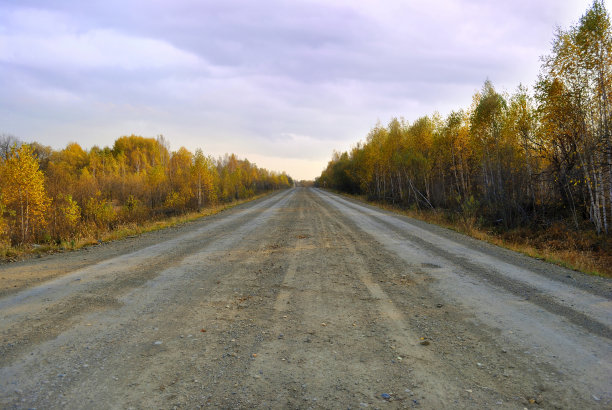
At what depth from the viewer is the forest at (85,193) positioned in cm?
1351

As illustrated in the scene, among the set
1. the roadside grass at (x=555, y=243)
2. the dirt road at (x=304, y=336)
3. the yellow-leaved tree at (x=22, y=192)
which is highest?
the yellow-leaved tree at (x=22, y=192)

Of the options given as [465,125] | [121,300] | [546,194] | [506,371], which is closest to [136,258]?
[121,300]

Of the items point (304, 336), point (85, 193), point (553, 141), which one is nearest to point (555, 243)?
point (553, 141)

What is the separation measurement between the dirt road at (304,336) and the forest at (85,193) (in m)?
7.37

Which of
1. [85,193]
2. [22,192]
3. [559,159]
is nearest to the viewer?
[22,192]

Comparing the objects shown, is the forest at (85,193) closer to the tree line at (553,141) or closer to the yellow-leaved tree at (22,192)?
the yellow-leaved tree at (22,192)

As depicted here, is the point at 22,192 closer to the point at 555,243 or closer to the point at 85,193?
the point at 85,193

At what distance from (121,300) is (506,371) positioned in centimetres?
495

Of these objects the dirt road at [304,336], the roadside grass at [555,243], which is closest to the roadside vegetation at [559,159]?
the roadside grass at [555,243]

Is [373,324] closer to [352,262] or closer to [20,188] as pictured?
[352,262]

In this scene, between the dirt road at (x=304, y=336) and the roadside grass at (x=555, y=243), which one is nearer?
the dirt road at (x=304, y=336)

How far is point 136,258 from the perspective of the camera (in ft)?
24.6

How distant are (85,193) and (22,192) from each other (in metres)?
7.83

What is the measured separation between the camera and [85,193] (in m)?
21.1
